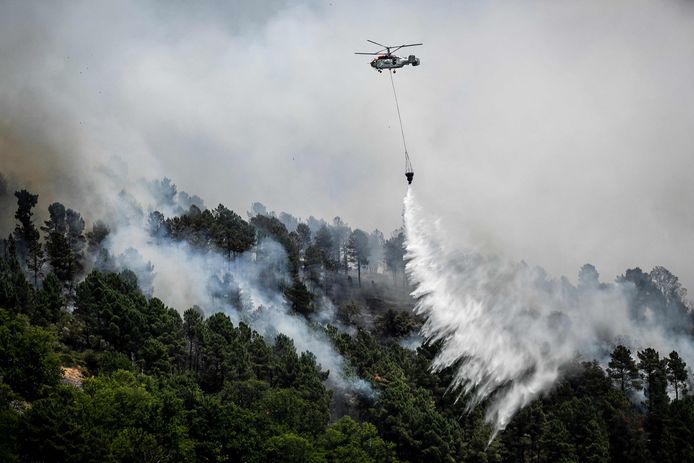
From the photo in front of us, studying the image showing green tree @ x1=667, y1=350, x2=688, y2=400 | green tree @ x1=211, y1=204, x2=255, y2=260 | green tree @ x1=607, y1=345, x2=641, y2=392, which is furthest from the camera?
green tree @ x1=211, y1=204, x2=255, y2=260

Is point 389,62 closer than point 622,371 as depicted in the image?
Yes

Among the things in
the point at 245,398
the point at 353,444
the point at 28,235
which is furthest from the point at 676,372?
the point at 28,235

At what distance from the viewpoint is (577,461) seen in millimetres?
108562

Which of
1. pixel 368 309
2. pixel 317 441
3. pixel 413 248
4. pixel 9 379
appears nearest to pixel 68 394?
pixel 9 379

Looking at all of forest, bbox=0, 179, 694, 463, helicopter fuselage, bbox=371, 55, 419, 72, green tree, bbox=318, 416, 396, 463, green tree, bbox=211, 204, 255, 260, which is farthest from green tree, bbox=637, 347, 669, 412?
green tree, bbox=211, 204, 255, 260

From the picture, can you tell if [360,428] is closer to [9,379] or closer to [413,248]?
[413,248]

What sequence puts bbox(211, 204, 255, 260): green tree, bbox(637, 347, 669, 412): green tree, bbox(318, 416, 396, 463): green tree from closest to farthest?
bbox(318, 416, 396, 463): green tree, bbox(637, 347, 669, 412): green tree, bbox(211, 204, 255, 260): green tree

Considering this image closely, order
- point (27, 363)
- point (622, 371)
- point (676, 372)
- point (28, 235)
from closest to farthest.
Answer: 1. point (27, 363)
2. point (676, 372)
3. point (622, 371)
4. point (28, 235)

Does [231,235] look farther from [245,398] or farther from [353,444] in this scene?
[353,444]

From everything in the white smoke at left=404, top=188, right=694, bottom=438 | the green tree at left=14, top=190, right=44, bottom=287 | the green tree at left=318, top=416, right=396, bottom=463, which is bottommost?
the green tree at left=318, top=416, right=396, bottom=463

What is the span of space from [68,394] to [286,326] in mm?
61553

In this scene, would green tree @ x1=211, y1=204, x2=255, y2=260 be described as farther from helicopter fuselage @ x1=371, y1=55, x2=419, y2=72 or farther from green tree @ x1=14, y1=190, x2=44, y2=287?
helicopter fuselage @ x1=371, y1=55, x2=419, y2=72

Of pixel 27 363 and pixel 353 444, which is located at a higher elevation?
pixel 353 444

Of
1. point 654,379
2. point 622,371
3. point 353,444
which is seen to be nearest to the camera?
point 353,444
